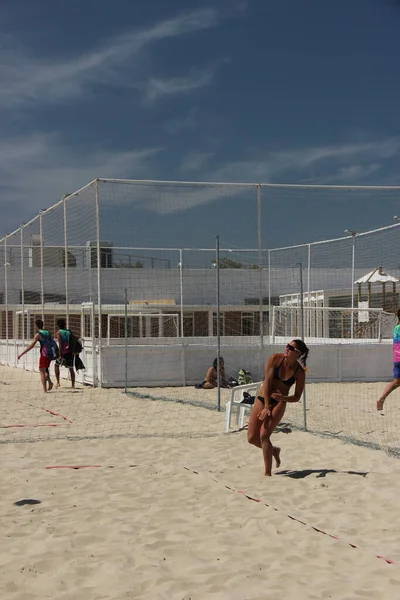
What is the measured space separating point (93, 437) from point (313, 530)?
161 inches

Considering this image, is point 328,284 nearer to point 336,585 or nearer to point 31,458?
point 31,458

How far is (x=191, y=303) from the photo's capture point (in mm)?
17344

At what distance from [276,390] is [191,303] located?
11.2 m

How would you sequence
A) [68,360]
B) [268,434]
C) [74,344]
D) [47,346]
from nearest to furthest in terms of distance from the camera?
[268,434], [47,346], [68,360], [74,344]

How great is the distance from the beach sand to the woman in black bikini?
1.17 feet

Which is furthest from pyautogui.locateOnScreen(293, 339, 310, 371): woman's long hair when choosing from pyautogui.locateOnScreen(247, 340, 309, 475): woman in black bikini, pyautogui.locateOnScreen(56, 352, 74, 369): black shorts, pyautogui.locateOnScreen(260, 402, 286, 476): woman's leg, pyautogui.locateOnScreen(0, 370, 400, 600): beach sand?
pyautogui.locateOnScreen(56, 352, 74, 369): black shorts

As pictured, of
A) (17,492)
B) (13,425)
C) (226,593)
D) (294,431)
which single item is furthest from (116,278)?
(226,593)

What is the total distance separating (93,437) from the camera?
321 inches

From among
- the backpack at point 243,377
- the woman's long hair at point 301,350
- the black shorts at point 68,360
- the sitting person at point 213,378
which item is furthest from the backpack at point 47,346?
the woman's long hair at point 301,350

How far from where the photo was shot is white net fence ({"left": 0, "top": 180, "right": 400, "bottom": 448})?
10547mm

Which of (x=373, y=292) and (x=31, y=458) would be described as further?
(x=373, y=292)

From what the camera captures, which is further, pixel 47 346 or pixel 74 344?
pixel 74 344

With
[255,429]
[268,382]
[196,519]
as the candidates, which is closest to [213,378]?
[255,429]

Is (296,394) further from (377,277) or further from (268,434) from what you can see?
(377,277)
